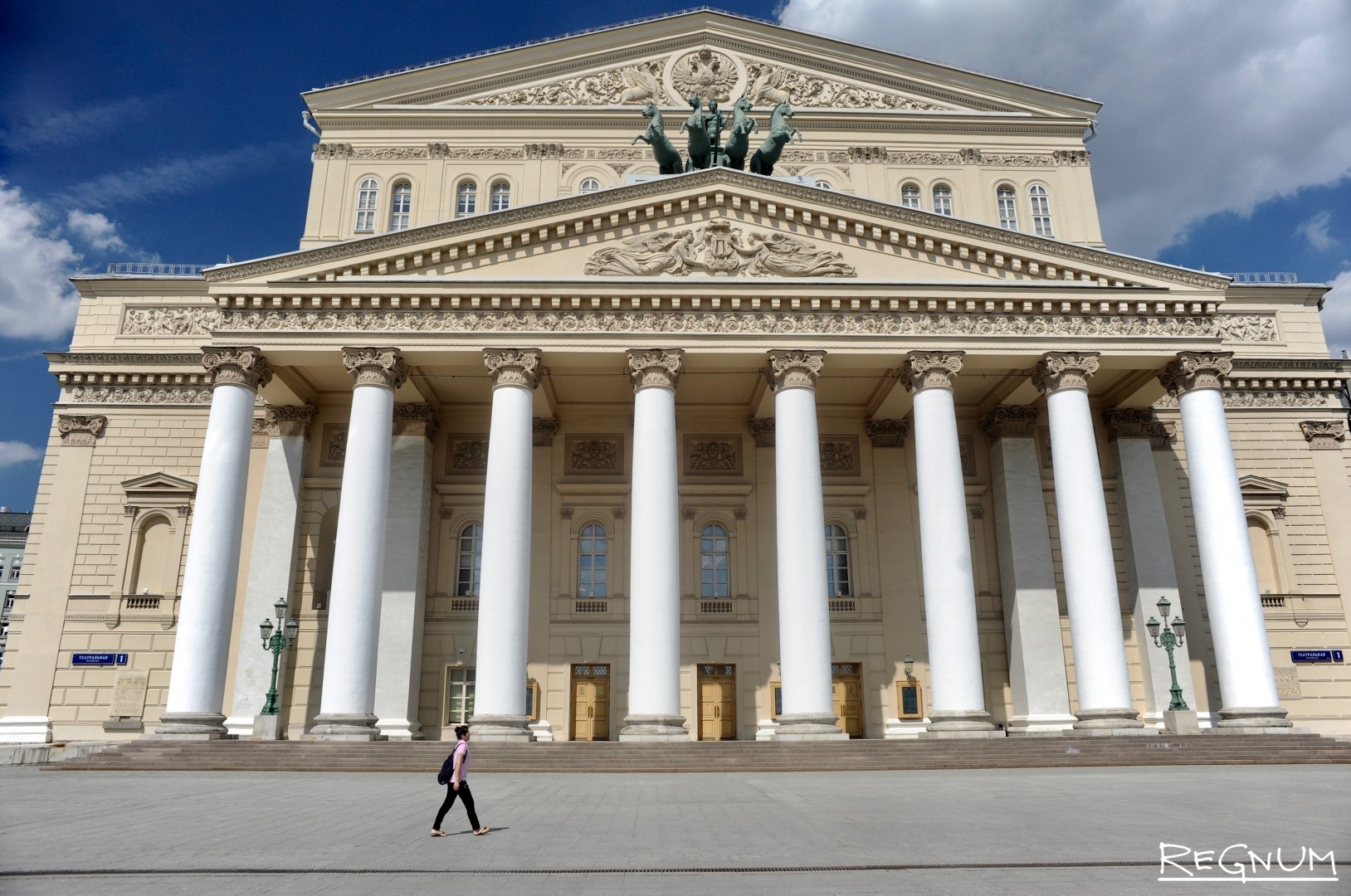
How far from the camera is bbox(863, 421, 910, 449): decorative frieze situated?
32.5m

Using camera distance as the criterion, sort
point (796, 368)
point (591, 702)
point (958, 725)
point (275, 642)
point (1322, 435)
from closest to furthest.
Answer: point (958, 725) < point (275, 642) < point (796, 368) < point (591, 702) < point (1322, 435)

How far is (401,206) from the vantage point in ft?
125

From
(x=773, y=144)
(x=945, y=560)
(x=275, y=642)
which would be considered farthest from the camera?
(x=773, y=144)

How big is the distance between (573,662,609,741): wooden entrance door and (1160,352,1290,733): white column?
1680cm

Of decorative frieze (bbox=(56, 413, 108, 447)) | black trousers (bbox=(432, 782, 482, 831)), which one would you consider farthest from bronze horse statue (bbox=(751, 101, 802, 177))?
decorative frieze (bbox=(56, 413, 108, 447))

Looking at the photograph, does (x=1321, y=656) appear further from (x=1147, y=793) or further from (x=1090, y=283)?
(x=1147, y=793)

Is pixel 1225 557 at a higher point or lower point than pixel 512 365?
lower

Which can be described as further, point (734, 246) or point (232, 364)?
point (734, 246)

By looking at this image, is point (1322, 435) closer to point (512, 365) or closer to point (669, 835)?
point (512, 365)

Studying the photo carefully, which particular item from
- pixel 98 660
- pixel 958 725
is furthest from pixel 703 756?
pixel 98 660

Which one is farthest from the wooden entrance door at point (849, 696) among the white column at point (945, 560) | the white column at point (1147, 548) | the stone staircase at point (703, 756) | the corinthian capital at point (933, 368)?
the corinthian capital at point (933, 368)

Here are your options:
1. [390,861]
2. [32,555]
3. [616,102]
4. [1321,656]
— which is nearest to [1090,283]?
[1321,656]

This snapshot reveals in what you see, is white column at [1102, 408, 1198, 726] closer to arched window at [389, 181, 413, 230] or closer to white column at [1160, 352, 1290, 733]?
white column at [1160, 352, 1290, 733]

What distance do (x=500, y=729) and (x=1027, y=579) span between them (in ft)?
54.0
